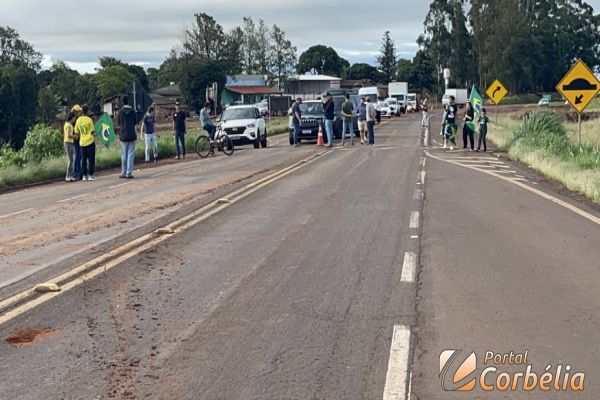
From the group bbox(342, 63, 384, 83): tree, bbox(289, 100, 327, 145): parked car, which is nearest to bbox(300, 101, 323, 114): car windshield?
bbox(289, 100, 327, 145): parked car

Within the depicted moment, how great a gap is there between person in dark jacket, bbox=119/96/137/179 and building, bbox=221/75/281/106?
89739 millimetres

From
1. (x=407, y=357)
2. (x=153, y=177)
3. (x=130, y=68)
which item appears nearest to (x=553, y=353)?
(x=407, y=357)

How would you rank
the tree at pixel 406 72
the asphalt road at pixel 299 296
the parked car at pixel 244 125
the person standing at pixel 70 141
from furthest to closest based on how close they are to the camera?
the tree at pixel 406 72 → the parked car at pixel 244 125 → the person standing at pixel 70 141 → the asphalt road at pixel 299 296

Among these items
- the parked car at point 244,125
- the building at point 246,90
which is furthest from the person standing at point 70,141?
the building at point 246,90

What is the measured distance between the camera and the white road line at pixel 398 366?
529cm

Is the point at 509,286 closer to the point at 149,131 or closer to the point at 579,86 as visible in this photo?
the point at 579,86

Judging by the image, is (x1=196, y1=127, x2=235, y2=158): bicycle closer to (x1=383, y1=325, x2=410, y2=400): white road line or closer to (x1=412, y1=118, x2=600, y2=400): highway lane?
(x1=412, y1=118, x2=600, y2=400): highway lane

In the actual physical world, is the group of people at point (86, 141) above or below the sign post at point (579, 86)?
below

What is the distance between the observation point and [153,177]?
70.6ft

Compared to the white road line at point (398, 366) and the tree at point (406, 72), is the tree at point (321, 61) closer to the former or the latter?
the tree at point (406, 72)

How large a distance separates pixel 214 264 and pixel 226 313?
218 centimetres

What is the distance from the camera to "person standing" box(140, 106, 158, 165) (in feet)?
85.7

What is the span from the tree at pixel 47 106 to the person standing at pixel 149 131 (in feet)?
225

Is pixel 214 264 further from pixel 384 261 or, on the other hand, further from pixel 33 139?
pixel 33 139
